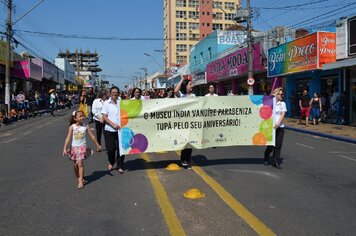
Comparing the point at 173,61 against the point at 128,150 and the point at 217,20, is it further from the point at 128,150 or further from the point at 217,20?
the point at 128,150

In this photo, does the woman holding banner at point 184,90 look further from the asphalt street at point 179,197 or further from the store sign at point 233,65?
the store sign at point 233,65

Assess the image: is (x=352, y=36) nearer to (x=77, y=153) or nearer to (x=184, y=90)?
(x=184, y=90)

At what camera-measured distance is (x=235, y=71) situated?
35.1 m

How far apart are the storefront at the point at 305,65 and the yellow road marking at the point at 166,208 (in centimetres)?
1591

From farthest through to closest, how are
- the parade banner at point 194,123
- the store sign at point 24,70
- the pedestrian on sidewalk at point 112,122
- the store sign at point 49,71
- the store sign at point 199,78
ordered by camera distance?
1. the store sign at point 199,78
2. the store sign at point 49,71
3. the store sign at point 24,70
4. the parade banner at point 194,123
5. the pedestrian on sidewalk at point 112,122

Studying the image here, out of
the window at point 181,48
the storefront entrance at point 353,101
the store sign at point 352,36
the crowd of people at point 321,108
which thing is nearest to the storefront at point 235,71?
the crowd of people at point 321,108

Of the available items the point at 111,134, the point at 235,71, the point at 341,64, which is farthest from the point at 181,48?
the point at 111,134

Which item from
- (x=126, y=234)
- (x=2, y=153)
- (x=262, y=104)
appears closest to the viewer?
(x=126, y=234)

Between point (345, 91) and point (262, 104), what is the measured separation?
1318 cm

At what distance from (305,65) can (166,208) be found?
18.8m

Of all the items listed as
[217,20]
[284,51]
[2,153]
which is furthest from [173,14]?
[2,153]

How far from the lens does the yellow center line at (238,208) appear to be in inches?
191

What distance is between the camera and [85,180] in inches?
300

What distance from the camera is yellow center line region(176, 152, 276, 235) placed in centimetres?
486
